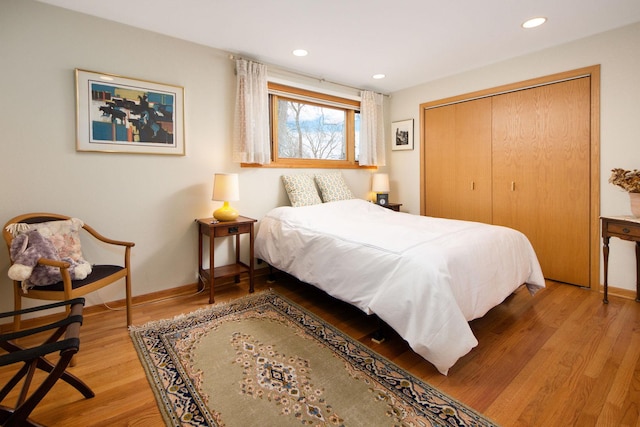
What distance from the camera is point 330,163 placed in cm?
410

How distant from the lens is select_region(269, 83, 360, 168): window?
3.63m

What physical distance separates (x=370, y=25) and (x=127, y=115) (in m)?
2.16

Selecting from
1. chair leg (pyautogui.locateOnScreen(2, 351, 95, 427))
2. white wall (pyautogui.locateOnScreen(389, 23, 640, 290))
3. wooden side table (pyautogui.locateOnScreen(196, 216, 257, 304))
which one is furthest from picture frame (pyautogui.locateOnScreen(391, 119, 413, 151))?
chair leg (pyautogui.locateOnScreen(2, 351, 95, 427))

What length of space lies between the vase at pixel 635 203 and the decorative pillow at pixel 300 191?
2718 mm

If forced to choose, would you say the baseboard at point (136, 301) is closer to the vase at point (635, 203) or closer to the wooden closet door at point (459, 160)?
the wooden closet door at point (459, 160)

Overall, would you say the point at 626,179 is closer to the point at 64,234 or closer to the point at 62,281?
the point at 62,281

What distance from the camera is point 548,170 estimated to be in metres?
3.21

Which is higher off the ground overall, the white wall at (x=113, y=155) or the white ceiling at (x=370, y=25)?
the white ceiling at (x=370, y=25)

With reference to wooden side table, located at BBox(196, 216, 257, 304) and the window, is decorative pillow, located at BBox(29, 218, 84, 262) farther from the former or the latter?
the window

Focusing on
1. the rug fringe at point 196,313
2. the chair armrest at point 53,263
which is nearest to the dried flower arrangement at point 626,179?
the rug fringe at point 196,313

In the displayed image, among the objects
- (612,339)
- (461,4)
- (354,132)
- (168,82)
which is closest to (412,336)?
(612,339)

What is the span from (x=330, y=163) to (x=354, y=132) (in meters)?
0.61

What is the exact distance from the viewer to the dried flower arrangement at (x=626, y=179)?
248 cm

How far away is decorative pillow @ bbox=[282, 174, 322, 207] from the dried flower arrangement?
263cm
